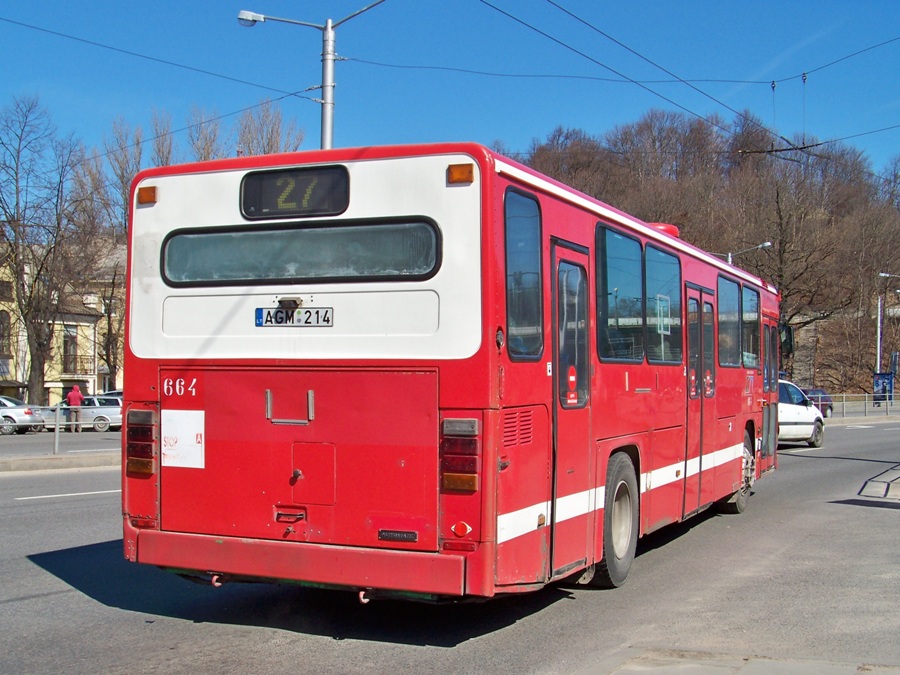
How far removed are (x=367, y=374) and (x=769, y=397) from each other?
400 inches

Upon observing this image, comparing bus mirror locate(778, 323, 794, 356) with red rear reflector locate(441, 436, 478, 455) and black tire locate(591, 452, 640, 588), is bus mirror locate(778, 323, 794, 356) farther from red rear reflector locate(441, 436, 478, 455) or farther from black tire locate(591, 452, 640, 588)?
red rear reflector locate(441, 436, 478, 455)

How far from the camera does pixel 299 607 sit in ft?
24.5

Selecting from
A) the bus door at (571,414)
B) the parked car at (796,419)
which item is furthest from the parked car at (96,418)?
the bus door at (571,414)

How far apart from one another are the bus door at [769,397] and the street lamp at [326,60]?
8.64 meters

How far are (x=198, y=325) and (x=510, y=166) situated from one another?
245 cm

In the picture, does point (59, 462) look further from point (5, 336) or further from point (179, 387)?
point (5, 336)

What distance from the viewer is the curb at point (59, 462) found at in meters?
17.4

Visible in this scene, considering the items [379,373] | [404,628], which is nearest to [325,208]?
[379,373]

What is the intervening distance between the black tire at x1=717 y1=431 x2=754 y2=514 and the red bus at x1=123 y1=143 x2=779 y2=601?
5799 mm

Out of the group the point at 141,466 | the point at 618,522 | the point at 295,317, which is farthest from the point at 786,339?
the point at 141,466

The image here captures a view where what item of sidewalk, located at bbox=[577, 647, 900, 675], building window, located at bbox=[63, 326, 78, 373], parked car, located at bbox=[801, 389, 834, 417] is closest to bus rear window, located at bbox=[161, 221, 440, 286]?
sidewalk, located at bbox=[577, 647, 900, 675]

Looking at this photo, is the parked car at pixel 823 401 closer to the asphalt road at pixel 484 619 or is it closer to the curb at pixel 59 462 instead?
the curb at pixel 59 462

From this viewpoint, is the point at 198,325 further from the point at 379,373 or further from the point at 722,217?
the point at 722,217

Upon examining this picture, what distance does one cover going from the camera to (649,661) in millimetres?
5781
